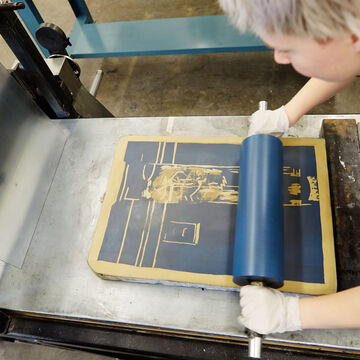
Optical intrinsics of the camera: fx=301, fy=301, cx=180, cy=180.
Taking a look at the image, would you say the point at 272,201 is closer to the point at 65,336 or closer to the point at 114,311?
the point at 114,311

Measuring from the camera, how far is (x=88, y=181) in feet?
3.61

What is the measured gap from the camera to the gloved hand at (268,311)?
2.42 feet

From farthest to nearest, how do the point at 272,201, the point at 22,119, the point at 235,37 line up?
the point at 235,37, the point at 22,119, the point at 272,201

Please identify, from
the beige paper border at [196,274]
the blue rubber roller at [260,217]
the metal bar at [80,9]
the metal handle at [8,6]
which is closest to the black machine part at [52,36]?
the metal handle at [8,6]

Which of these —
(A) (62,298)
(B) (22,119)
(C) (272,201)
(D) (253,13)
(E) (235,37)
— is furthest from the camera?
(E) (235,37)

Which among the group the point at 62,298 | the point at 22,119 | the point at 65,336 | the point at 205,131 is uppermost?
the point at 205,131

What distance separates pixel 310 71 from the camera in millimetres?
591

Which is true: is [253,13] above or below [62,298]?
above

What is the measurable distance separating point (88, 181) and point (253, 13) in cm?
81

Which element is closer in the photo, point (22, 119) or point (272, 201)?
point (272, 201)

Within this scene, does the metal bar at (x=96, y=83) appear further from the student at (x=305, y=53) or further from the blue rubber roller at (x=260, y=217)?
the student at (x=305, y=53)

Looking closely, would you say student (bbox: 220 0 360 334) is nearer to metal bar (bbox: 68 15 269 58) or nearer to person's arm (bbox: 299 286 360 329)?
person's arm (bbox: 299 286 360 329)

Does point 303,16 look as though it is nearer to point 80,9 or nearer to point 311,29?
point 311,29

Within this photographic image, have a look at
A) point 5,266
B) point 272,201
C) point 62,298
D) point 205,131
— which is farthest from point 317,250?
point 5,266
